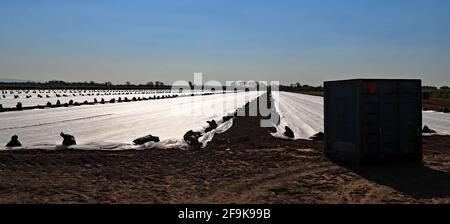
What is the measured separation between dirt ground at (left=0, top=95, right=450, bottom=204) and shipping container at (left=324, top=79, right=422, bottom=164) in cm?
39

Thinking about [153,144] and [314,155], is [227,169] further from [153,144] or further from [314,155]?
[153,144]

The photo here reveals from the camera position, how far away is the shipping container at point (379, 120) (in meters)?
9.92

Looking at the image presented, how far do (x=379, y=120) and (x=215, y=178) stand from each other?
4.09 meters

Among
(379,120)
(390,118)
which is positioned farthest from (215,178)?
(390,118)

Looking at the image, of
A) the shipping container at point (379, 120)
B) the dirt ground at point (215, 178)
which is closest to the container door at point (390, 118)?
the shipping container at point (379, 120)

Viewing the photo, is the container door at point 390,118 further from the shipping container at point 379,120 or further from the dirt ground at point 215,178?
the dirt ground at point 215,178

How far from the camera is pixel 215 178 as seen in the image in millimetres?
8922

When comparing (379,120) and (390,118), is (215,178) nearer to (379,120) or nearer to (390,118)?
(379,120)

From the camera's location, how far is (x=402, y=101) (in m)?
10.2

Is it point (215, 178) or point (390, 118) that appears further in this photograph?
point (390, 118)

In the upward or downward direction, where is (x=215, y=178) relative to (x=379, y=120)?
downward

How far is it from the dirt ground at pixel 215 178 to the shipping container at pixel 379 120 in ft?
1.29
